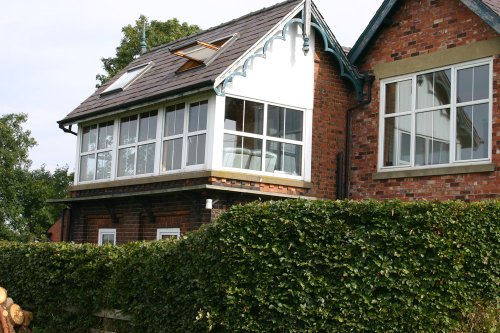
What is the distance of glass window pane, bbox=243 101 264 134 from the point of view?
15289 millimetres

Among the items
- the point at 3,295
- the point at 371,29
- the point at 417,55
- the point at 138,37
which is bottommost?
the point at 3,295

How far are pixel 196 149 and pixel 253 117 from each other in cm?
138

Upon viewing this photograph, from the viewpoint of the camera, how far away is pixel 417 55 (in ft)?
49.1

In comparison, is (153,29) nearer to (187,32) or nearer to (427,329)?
(187,32)

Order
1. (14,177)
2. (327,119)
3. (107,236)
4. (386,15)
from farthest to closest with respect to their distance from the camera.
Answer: (14,177) → (107,236) → (327,119) → (386,15)

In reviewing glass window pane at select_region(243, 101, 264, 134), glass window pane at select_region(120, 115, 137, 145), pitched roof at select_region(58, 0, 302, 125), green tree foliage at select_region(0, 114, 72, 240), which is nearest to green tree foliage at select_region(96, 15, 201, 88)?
green tree foliage at select_region(0, 114, 72, 240)

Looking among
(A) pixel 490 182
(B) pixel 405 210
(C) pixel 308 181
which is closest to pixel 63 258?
(C) pixel 308 181

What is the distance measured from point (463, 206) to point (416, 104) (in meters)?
5.99

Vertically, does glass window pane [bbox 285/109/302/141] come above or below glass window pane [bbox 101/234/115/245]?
above

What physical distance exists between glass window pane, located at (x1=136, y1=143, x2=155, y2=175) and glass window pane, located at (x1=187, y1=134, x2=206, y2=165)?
148 centimetres

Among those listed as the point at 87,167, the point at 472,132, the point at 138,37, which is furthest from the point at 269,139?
the point at 138,37

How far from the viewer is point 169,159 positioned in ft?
53.2

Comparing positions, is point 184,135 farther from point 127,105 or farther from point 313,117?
point 313,117

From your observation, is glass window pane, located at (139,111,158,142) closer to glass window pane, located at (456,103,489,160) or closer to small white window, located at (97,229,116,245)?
small white window, located at (97,229,116,245)
